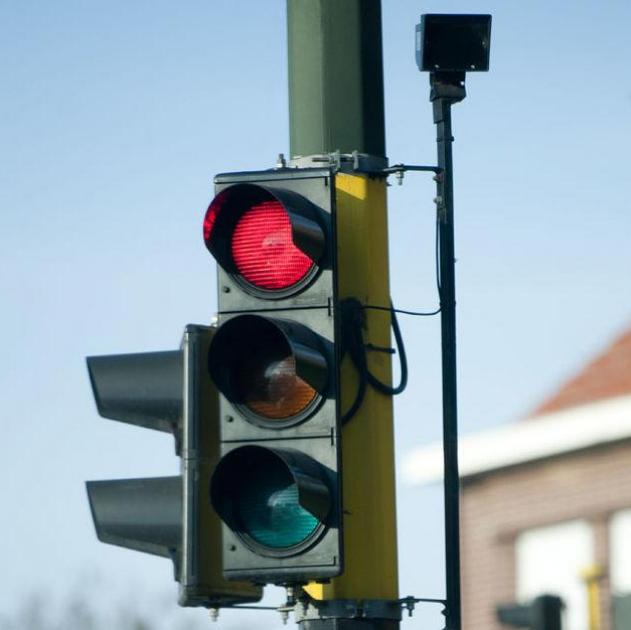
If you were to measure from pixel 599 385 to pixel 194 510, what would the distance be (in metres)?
10.3

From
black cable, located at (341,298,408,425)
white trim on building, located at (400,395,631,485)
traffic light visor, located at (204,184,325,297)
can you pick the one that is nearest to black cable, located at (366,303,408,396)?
black cable, located at (341,298,408,425)

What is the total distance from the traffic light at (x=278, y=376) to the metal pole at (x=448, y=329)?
23.1 inches

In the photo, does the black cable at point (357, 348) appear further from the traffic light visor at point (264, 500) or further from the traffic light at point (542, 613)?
the traffic light at point (542, 613)

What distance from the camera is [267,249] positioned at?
202 inches

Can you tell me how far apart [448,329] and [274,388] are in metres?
0.72

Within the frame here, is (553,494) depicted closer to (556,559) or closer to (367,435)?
(556,559)

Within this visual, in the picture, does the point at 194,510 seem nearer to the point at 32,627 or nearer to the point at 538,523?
the point at 538,523

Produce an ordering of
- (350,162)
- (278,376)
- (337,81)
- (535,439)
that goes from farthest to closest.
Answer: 1. (535,439)
2. (337,81)
3. (350,162)
4. (278,376)

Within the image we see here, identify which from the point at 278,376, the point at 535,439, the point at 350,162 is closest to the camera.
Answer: the point at 278,376

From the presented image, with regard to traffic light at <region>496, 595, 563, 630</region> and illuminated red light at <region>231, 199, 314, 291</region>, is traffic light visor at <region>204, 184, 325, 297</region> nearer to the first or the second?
illuminated red light at <region>231, 199, 314, 291</region>

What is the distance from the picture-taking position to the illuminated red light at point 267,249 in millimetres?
5066

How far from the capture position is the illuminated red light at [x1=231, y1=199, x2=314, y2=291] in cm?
507

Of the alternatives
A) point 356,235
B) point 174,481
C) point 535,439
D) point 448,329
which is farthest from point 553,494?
point 174,481

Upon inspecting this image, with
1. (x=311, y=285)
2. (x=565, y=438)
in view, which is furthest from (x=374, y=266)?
(x=565, y=438)
